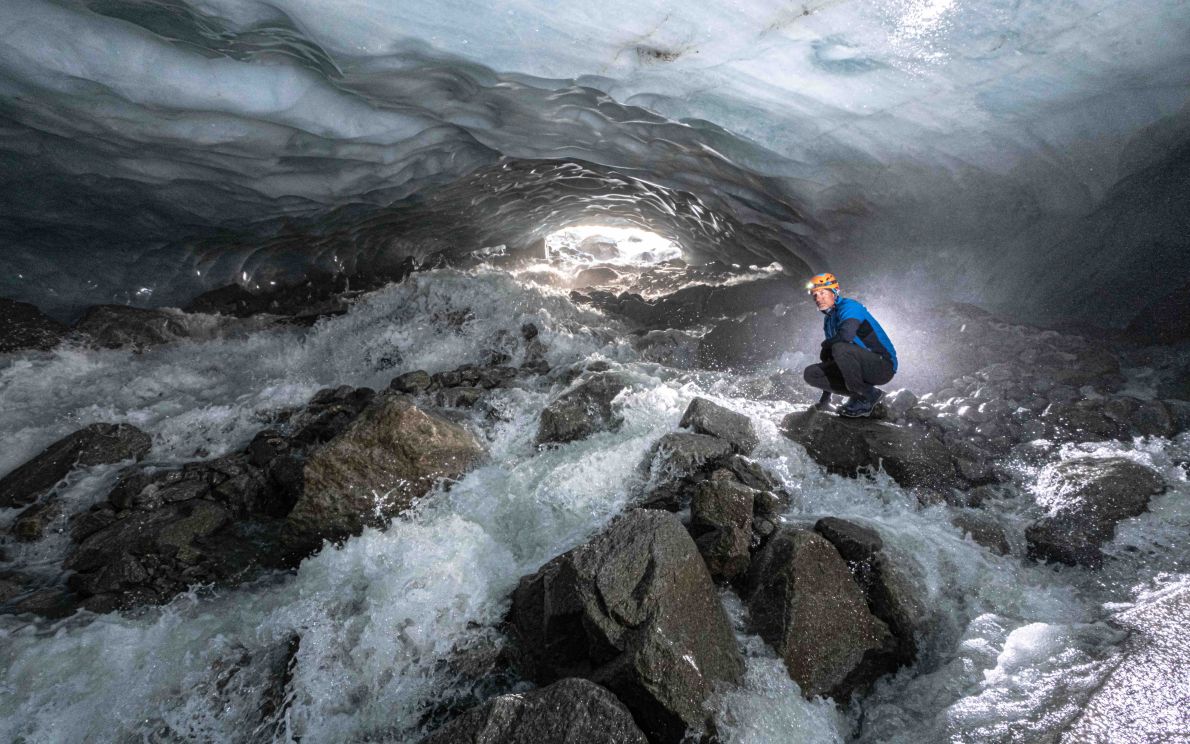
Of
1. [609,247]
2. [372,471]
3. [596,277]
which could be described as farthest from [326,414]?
[609,247]

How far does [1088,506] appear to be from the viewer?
3.69 meters

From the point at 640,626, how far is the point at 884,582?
145 centimetres

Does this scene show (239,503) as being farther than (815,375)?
No

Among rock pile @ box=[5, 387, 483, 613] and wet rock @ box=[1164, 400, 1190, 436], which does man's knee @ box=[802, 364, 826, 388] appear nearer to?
wet rock @ box=[1164, 400, 1190, 436]

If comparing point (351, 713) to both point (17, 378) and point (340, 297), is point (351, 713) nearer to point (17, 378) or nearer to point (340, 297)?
point (17, 378)

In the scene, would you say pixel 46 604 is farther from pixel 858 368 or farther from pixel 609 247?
pixel 609 247

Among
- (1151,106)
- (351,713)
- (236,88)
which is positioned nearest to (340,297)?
(236,88)

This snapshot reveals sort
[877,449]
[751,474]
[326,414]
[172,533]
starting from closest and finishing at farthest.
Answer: [172,533] < [751,474] < [877,449] < [326,414]

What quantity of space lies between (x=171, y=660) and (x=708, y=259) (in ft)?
32.5

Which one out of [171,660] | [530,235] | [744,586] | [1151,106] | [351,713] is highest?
[1151,106]

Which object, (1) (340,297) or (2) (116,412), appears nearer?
(2) (116,412)

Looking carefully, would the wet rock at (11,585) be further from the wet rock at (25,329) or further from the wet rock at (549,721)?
the wet rock at (25,329)

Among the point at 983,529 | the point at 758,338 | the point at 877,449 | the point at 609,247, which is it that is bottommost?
the point at 983,529

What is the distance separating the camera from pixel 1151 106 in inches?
187
